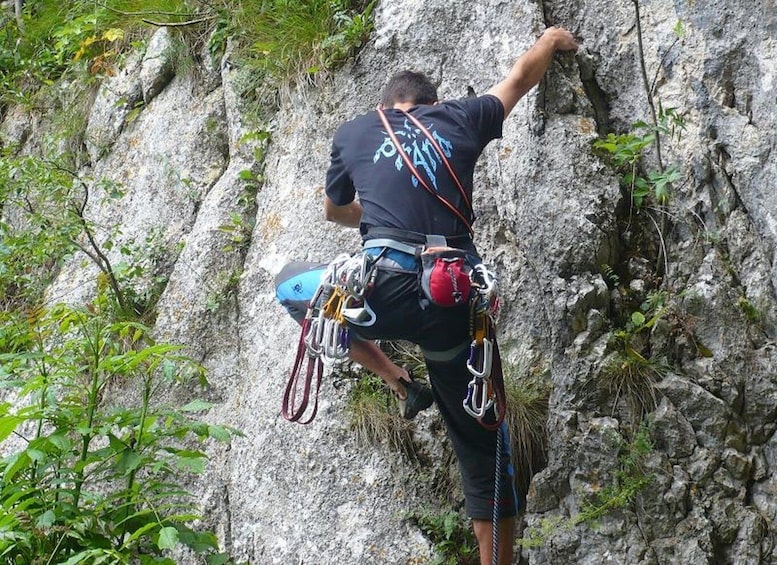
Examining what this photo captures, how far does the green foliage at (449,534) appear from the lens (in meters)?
4.91

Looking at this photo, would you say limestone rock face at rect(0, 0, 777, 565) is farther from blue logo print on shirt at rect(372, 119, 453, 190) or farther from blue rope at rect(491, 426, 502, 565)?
blue logo print on shirt at rect(372, 119, 453, 190)

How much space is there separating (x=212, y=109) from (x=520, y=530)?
13.8 ft

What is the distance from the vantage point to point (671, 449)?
183 inches

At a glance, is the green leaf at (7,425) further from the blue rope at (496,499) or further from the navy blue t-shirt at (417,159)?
the blue rope at (496,499)

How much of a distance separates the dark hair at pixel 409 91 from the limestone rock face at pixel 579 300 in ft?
2.83

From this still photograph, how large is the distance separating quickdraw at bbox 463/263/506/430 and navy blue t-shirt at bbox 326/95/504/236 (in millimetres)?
307

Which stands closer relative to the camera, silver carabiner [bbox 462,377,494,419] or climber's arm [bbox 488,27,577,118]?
silver carabiner [bbox 462,377,494,419]

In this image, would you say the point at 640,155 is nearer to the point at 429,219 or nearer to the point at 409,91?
the point at 409,91

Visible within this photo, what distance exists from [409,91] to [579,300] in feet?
4.73

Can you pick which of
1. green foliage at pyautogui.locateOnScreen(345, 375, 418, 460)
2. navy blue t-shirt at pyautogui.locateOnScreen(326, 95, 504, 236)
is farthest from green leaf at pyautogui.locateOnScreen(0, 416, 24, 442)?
green foliage at pyautogui.locateOnScreen(345, 375, 418, 460)

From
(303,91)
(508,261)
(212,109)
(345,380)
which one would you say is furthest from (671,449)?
(212,109)

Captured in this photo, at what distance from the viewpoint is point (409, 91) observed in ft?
15.4

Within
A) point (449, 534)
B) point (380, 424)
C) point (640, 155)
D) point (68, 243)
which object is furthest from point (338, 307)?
point (68, 243)

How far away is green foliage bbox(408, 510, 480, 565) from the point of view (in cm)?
491
